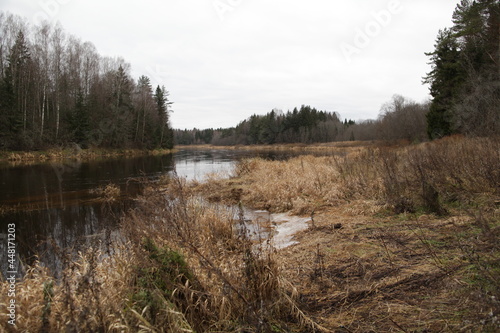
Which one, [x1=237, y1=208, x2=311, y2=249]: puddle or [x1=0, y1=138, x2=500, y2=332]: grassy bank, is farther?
[x1=237, y1=208, x2=311, y2=249]: puddle

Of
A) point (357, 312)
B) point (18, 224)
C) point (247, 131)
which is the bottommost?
point (18, 224)

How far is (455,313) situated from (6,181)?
1930cm

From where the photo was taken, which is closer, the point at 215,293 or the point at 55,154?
the point at 215,293

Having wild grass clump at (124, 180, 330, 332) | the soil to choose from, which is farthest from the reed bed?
the soil

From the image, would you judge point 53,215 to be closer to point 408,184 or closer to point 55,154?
point 408,184

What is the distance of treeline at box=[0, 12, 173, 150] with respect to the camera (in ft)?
96.7

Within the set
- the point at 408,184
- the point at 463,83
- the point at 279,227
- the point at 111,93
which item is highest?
the point at 111,93

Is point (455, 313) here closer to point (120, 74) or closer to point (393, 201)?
point (393, 201)

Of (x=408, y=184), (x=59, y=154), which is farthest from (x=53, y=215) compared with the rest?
(x=59, y=154)

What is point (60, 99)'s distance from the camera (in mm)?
36312

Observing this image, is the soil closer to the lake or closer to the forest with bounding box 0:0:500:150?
the lake

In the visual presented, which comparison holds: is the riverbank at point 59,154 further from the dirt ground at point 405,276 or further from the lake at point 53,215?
the dirt ground at point 405,276

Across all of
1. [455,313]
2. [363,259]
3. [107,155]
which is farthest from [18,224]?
[107,155]

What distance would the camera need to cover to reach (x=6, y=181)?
49.0 ft
